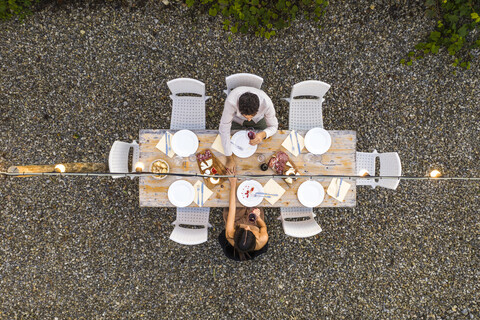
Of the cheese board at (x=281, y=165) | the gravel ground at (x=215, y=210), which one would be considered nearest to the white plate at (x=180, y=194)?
the cheese board at (x=281, y=165)

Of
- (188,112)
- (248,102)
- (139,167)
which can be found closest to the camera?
(248,102)

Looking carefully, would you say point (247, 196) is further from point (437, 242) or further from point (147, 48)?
point (437, 242)

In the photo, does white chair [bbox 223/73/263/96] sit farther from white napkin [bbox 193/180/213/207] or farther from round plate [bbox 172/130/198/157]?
white napkin [bbox 193/180/213/207]

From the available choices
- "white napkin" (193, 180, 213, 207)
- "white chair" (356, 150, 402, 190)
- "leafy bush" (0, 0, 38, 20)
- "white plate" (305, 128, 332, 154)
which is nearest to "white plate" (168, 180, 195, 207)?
"white napkin" (193, 180, 213, 207)

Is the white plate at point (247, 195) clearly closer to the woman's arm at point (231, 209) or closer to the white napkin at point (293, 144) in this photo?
the woman's arm at point (231, 209)

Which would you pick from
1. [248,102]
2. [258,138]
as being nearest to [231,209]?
[258,138]

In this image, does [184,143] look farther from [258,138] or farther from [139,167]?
[258,138]

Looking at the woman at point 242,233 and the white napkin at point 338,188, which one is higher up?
the white napkin at point 338,188

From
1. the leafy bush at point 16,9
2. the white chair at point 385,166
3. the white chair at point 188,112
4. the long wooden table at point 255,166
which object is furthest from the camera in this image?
the leafy bush at point 16,9
